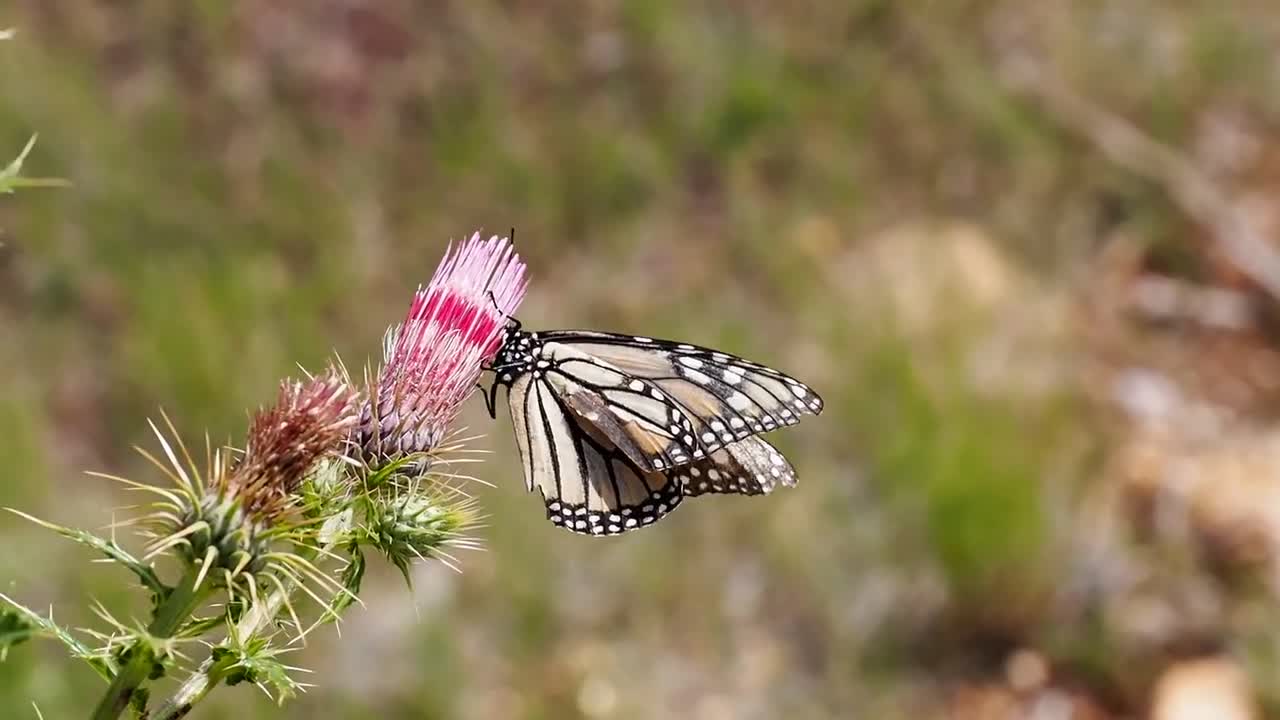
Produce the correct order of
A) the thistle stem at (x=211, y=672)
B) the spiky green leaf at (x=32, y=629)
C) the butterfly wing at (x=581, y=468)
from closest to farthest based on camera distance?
the spiky green leaf at (x=32, y=629) → the thistle stem at (x=211, y=672) → the butterfly wing at (x=581, y=468)

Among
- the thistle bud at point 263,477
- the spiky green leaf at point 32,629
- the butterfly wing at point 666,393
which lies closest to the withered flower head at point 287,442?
the thistle bud at point 263,477

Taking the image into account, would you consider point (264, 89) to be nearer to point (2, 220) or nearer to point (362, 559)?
point (2, 220)

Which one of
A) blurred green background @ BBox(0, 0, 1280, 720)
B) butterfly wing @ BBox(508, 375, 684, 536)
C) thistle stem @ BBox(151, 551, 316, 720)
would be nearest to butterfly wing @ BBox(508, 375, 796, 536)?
butterfly wing @ BBox(508, 375, 684, 536)

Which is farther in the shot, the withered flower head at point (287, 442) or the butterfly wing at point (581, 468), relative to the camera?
the butterfly wing at point (581, 468)

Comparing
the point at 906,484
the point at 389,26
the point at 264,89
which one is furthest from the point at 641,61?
the point at 906,484

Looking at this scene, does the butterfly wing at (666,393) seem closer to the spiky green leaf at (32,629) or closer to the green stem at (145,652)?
the green stem at (145,652)

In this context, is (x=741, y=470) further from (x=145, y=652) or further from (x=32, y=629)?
(x=32, y=629)

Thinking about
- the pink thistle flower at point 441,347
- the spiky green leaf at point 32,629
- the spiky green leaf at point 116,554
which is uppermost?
the pink thistle flower at point 441,347

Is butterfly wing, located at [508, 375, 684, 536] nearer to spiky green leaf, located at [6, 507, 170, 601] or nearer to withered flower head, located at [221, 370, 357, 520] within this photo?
withered flower head, located at [221, 370, 357, 520]
